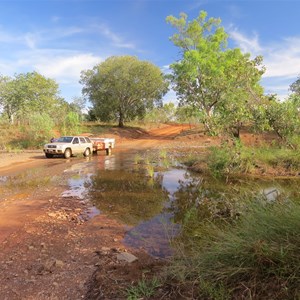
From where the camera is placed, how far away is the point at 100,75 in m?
40.9

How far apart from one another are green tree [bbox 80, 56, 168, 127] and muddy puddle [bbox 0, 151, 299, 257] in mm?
26612

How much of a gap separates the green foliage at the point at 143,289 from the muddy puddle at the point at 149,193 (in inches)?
62.6

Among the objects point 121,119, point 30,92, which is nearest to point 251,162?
point 121,119

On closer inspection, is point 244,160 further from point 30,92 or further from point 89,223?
point 30,92

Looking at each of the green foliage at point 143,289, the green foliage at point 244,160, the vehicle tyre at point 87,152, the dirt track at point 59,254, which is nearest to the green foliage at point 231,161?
the green foliage at point 244,160

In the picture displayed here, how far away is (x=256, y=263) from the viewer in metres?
3.10

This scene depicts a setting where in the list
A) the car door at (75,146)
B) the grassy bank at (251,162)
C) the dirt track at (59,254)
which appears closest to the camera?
the dirt track at (59,254)

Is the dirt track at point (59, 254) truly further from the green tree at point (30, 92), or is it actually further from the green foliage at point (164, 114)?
the green foliage at point (164, 114)

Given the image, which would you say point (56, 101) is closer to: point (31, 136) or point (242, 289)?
point (31, 136)

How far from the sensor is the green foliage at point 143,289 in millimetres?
3365

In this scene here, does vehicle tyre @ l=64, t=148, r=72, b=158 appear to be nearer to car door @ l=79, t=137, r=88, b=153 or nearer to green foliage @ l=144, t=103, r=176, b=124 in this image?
car door @ l=79, t=137, r=88, b=153

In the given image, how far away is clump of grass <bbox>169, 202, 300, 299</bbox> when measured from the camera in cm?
291

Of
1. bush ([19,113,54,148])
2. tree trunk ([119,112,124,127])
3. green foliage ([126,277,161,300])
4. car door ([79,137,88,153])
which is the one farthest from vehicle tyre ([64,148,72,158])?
tree trunk ([119,112,124,127])

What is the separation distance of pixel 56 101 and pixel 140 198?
37887 millimetres
